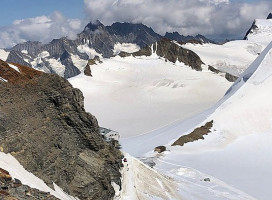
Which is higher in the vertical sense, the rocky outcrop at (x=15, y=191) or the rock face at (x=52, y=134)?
the rock face at (x=52, y=134)

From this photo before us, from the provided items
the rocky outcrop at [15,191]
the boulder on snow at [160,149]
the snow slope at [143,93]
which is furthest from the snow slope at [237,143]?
the rocky outcrop at [15,191]

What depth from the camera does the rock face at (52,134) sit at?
24531mm

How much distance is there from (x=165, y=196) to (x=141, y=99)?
385ft

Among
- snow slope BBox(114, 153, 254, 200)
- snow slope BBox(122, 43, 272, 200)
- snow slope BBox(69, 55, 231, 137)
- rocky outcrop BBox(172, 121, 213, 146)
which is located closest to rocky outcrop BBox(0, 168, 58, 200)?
snow slope BBox(114, 153, 254, 200)

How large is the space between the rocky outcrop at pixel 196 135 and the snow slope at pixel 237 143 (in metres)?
1.13

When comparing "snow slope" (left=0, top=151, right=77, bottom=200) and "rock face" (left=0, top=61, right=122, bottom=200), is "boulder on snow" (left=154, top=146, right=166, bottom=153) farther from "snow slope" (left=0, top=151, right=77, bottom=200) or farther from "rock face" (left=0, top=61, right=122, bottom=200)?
"snow slope" (left=0, top=151, right=77, bottom=200)

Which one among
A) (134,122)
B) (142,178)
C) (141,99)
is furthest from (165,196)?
(141,99)

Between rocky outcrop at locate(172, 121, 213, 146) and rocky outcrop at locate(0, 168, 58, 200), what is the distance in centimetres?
5586

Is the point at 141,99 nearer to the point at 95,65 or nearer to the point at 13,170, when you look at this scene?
the point at 95,65

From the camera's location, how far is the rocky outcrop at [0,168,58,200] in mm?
16622

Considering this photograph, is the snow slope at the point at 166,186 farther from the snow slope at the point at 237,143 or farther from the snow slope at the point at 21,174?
the snow slope at the point at 21,174

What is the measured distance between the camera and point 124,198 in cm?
3266

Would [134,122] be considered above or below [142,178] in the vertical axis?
above

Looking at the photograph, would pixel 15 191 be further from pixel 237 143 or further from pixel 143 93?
pixel 143 93
